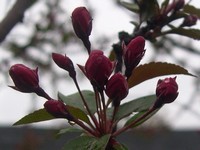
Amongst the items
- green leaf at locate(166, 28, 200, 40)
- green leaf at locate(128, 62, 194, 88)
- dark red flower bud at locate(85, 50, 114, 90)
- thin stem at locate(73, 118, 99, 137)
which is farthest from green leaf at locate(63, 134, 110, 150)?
green leaf at locate(166, 28, 200, 40)

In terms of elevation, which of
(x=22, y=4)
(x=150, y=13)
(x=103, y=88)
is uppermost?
(x=22, y=4)

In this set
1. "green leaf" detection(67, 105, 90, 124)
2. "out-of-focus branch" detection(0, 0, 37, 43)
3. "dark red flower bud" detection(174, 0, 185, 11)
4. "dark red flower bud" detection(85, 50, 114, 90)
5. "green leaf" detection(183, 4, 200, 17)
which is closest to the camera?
"dark red flower bud" detection(85, 50, 114, 90)

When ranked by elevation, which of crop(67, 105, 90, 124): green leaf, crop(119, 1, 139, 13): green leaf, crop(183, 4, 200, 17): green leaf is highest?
crop(119, 1, 139, 13): green leaf

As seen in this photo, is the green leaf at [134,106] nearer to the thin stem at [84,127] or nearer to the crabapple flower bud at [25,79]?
the thin stem at [84,127]

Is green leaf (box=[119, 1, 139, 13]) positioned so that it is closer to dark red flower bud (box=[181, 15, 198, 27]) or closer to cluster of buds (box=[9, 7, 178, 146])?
dark red flower bud (box=[181, 15, 198, 27])

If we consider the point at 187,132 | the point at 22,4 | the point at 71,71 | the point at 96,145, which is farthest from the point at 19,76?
the point at 187,132

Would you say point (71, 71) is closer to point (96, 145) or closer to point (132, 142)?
point (96, 145)

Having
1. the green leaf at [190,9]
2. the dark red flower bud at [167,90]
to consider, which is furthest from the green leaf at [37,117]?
the green leaf at [190,9]

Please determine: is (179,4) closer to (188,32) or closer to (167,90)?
(188,32)
